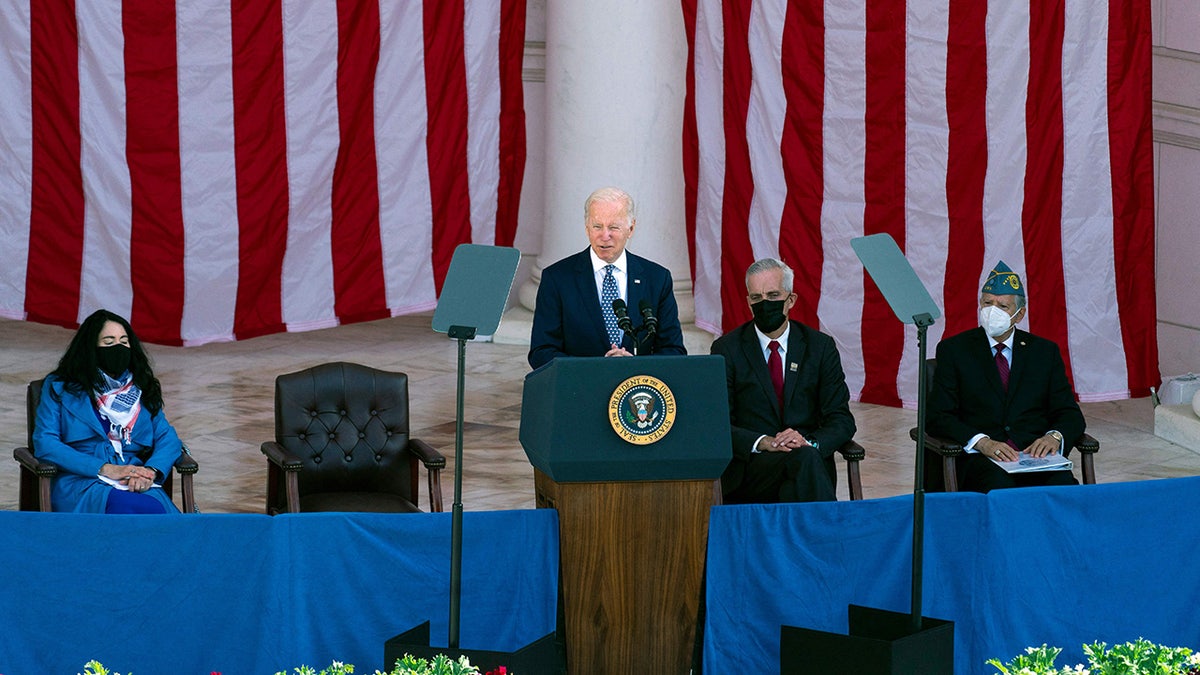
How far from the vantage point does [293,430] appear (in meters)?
6.15

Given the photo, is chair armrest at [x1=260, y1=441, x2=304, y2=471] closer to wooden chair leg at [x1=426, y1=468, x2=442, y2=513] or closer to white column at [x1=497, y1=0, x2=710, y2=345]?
wooden chair leg at [x1=426, y1=468, x2=442, y2=513]

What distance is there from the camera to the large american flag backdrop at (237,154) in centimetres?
951

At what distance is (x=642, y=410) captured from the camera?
4.54 meters

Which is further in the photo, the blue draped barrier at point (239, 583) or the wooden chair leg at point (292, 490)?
the wooden chair leg at point (292, 490)

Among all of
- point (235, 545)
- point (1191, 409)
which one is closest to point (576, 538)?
point (235, 545)

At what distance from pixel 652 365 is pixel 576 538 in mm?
490

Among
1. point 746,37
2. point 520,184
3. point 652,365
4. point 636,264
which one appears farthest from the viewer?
point 520,184

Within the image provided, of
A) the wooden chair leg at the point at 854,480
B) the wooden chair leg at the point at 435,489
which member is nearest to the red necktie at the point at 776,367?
the wooden chair leg at the point at 854,480

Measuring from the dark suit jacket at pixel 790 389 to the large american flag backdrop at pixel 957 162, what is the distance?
8.95ft

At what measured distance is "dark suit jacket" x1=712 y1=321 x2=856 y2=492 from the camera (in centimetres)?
615

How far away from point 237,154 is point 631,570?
5685mm

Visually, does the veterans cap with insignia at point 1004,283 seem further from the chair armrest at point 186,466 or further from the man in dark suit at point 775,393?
the chair armrest at point 186,466

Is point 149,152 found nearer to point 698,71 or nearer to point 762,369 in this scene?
point 698,71

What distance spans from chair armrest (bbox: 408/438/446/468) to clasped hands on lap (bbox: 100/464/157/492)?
887mm
